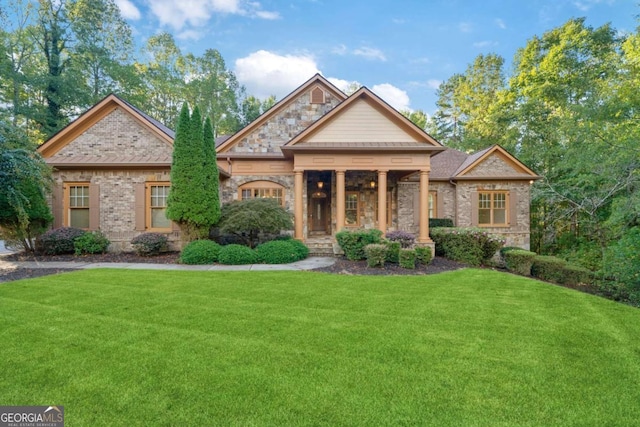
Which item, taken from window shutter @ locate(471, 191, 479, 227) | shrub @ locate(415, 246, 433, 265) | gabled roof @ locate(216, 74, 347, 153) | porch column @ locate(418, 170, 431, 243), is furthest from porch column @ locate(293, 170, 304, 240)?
window shutter @ locate(471, 191, 479, 227)

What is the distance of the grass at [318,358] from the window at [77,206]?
23.0 ft

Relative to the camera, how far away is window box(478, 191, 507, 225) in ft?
48.2

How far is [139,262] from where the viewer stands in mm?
9828

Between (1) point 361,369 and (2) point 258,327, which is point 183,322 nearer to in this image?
(2) point 258,327

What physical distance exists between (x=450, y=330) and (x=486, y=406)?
1750 mm

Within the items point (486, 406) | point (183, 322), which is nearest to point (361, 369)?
point (486, 406)

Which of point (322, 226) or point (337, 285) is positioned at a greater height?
point (322, 226)

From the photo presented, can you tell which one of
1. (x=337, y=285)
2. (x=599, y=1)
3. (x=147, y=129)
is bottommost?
(x=337, y=285)

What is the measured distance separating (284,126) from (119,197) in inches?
294

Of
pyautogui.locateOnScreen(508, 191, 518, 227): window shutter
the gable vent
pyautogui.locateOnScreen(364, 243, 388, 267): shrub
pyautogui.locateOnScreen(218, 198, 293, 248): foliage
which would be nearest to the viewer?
pyautogui.locateOnScreen(364, 243, 388, 267): shrub

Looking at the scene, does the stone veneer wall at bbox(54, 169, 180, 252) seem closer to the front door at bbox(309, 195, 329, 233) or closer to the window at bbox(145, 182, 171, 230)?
the window at bbox(145, 182, 171, 230)

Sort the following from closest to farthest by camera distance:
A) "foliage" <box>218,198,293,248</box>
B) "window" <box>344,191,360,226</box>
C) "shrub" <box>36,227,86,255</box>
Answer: "foliage" <box>218,198,293,248</box> → "shrub" <box>36,227,86,255</box> → "window" <box>344,191,360,226</box>

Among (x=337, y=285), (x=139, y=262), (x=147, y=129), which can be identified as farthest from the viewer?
(x=147, y=129)

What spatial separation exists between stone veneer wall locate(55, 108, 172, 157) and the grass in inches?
297
